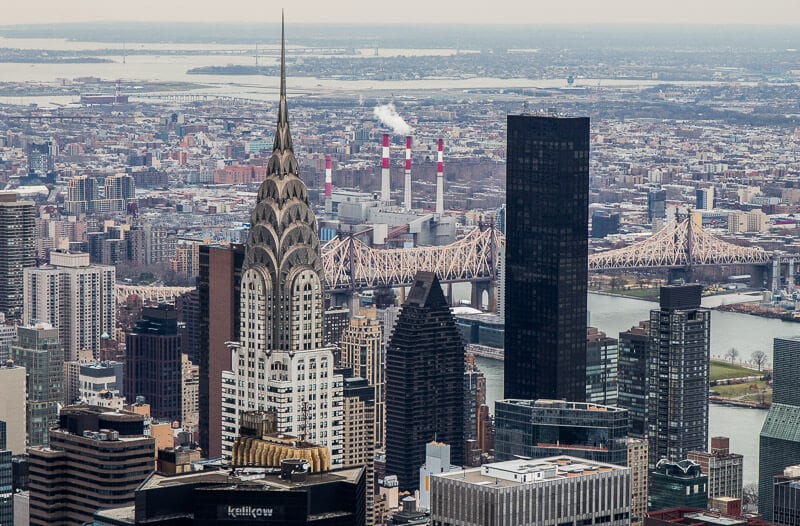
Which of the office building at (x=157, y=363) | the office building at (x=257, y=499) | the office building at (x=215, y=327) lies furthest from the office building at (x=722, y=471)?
the office building at (x=257, y=499)

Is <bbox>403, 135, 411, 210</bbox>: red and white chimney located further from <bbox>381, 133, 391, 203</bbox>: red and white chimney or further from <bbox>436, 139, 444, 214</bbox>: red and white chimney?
<bbox>436, 139, 444, 214</bbox>: red and white chimney

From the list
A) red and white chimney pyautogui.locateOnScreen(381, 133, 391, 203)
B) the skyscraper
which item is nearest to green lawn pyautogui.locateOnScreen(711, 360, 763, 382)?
the skyscraper

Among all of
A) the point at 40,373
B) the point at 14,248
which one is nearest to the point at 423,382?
the point at 40,373

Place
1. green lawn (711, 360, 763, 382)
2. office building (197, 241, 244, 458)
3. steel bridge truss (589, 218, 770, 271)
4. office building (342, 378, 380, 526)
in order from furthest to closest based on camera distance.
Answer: steel bridge truss (589, 218, 770, 271) < green lawn (711, 360, 763, 382) < office building (342, 378, 380, 526) < office building (197, 241, 244, 458)

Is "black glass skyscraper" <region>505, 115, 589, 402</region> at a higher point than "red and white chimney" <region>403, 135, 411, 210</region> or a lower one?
higher

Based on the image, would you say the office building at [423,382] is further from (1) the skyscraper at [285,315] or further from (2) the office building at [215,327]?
(1) the skyscraper at [285,315]

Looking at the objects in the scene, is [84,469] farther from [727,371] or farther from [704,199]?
[704,199]
